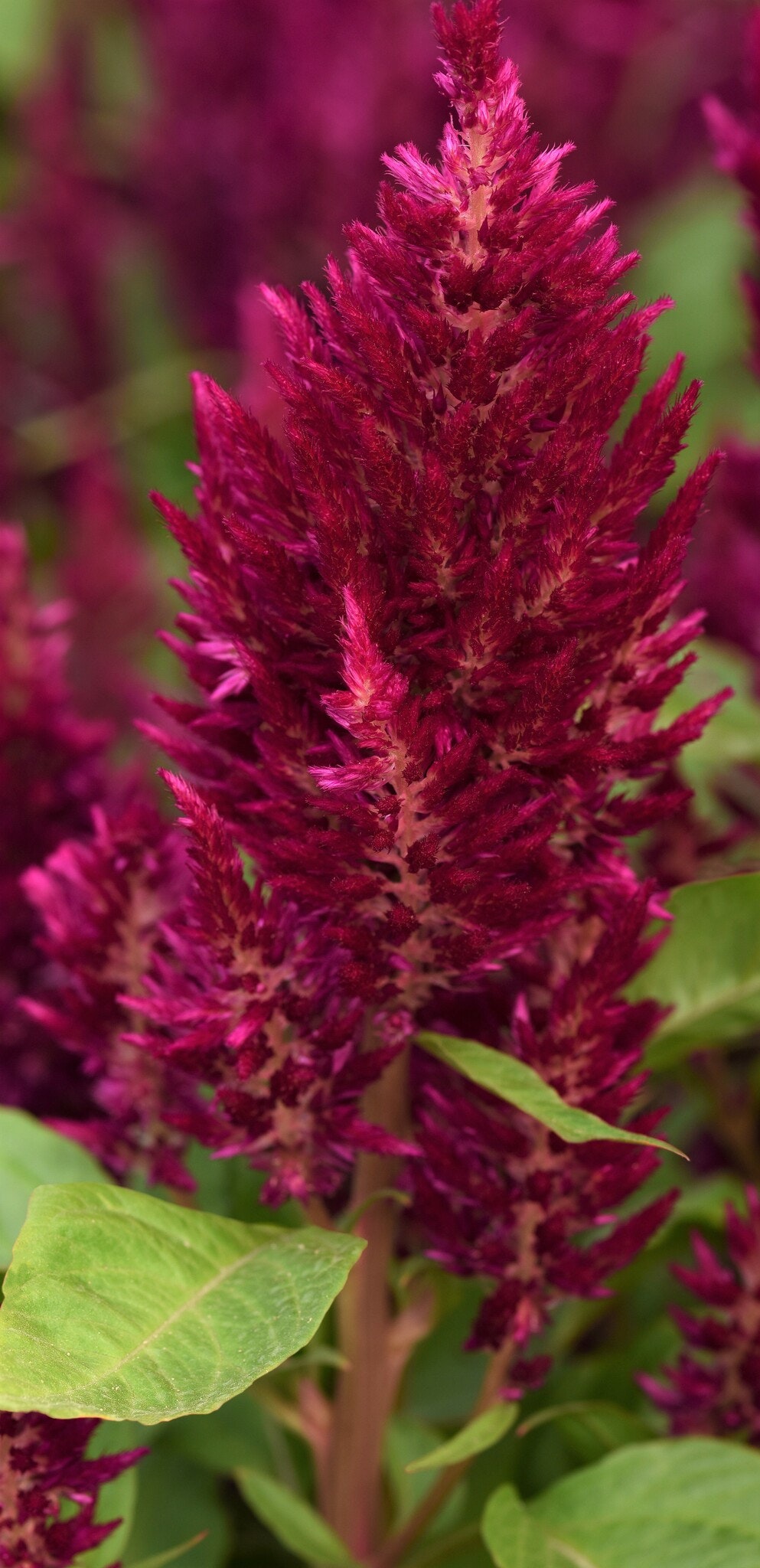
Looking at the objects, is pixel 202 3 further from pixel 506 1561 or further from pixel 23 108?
pixel 506 1561

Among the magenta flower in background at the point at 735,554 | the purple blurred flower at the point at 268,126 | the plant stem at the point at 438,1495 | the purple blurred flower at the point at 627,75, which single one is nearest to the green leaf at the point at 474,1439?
the plant stem at the point at 438,1495

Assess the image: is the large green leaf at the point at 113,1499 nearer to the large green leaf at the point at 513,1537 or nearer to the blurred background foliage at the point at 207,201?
the large green leaf at the point at 513,1537

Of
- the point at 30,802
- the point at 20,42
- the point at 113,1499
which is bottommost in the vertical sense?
the point at 113,1499

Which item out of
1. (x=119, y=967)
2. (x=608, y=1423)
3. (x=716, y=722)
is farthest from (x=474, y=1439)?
(x=716, y=722)

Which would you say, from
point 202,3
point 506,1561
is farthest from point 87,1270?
point 202,3

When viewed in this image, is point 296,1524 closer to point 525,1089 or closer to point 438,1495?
point 438,1495
